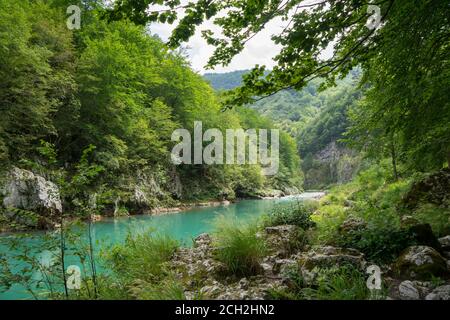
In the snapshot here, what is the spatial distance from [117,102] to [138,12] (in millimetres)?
A: 21213

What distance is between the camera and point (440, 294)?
327 centimetres

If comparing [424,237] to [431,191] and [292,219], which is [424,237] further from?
[292,219]

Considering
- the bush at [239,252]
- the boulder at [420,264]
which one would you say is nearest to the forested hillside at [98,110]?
the bush at [239,252]

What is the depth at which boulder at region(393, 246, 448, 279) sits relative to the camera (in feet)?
12.6

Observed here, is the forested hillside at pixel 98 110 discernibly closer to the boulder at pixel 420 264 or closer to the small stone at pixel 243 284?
the small stone at pixel 243 284

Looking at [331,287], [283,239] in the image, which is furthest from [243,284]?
[283,239]

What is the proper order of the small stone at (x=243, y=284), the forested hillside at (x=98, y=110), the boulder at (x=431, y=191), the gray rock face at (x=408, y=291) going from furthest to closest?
the forested hillside at (x=98, y=110) < the boulder at (x=431, y=191) < the small stone at (x=243, y=284) < the gray rock face at (x=408, y=291)

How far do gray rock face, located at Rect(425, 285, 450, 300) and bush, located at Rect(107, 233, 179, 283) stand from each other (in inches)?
129

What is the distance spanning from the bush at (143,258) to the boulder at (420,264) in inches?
125

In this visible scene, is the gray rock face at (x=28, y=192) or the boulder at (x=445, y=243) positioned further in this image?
the gray rock face at (x=28, y=192)

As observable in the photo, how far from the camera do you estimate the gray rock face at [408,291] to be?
133 inches
